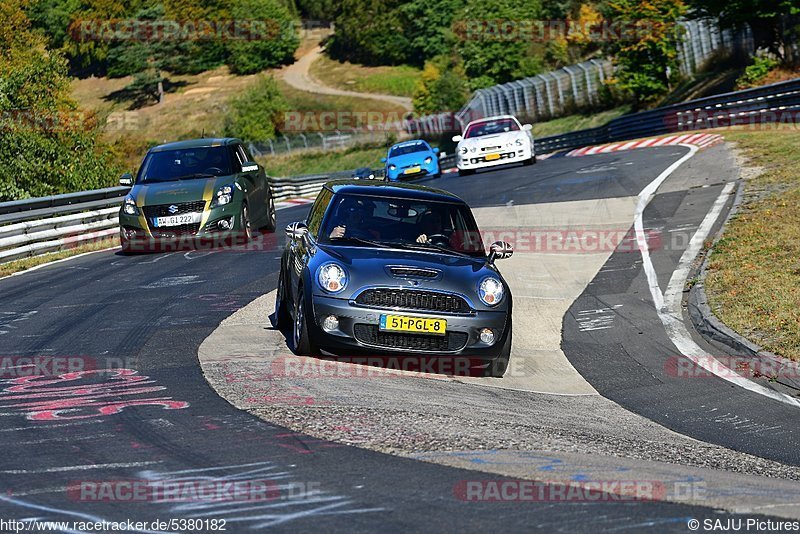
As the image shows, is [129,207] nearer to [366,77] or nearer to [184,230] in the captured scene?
[184,230]

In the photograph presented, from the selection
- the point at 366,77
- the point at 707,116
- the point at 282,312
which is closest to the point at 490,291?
the point at 282,312

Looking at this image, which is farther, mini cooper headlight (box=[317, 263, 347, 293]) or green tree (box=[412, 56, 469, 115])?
green tree (box=[412, 56, 469, 115])

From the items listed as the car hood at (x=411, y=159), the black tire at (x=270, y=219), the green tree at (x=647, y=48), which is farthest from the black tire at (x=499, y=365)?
the green tree at (x=647, y=48)

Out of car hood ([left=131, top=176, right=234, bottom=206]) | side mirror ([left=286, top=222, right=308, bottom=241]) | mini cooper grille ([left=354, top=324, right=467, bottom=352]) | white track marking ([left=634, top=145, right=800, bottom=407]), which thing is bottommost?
white track marking ([left=634, top=145, right=800, bottom=407])

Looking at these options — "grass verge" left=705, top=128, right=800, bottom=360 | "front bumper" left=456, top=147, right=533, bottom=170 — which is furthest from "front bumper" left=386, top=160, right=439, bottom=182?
"grass verge" left=705, top=128, right=800, bottom=360

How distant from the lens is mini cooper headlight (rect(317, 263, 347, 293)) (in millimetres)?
9469

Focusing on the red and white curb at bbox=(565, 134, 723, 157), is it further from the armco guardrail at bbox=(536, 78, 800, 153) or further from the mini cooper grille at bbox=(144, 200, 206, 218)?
the mini cooper grille at bbox=(144, 200, 206, 218)

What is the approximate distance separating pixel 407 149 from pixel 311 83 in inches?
3235

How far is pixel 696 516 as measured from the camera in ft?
16.8

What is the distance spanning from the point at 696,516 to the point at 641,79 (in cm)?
4779

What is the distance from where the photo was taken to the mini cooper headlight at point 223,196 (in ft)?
57.8

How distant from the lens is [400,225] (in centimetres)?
1052

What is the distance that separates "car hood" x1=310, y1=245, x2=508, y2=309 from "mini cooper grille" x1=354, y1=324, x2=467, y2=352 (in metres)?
0.30

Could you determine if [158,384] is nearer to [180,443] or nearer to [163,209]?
[180,443]
